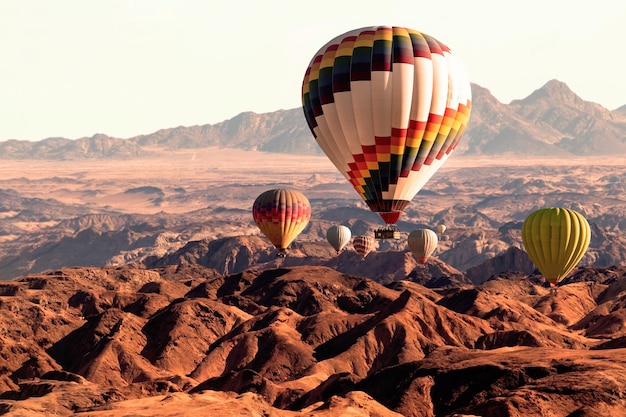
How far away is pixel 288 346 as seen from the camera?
5527 inches

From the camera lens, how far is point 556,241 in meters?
112

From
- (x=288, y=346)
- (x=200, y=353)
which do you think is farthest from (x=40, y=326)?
(x=288, y=346)

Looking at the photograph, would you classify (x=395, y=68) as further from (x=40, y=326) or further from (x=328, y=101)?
(x=40, y=326)

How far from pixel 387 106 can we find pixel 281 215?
171 feet

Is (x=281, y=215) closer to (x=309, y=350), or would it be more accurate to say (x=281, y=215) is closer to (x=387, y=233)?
(x=309, y=350)

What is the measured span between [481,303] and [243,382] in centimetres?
6276

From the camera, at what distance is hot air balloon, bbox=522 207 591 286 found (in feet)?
363

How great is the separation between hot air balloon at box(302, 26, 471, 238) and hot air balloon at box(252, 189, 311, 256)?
44.5 metres

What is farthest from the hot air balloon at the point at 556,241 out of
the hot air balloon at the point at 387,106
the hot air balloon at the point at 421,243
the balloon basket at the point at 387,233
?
the hot air balloon at the point at 421,243

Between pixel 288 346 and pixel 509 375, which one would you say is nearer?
pixel 509 375

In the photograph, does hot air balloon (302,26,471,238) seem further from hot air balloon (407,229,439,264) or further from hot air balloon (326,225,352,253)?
hot air balloon (326,225,352,253)

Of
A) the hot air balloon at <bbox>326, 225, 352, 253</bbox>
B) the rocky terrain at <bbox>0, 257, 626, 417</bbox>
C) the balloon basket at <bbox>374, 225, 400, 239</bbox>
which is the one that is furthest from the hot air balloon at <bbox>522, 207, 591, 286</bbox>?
the hot air balloon at <bbox>326, 225, 352, 253</bbox>

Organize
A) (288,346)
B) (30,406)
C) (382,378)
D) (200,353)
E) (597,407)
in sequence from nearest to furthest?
(597,407) < (30,406) < (382,378) < (288,346) < (200,353)

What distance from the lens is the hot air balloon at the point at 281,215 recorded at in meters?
126
